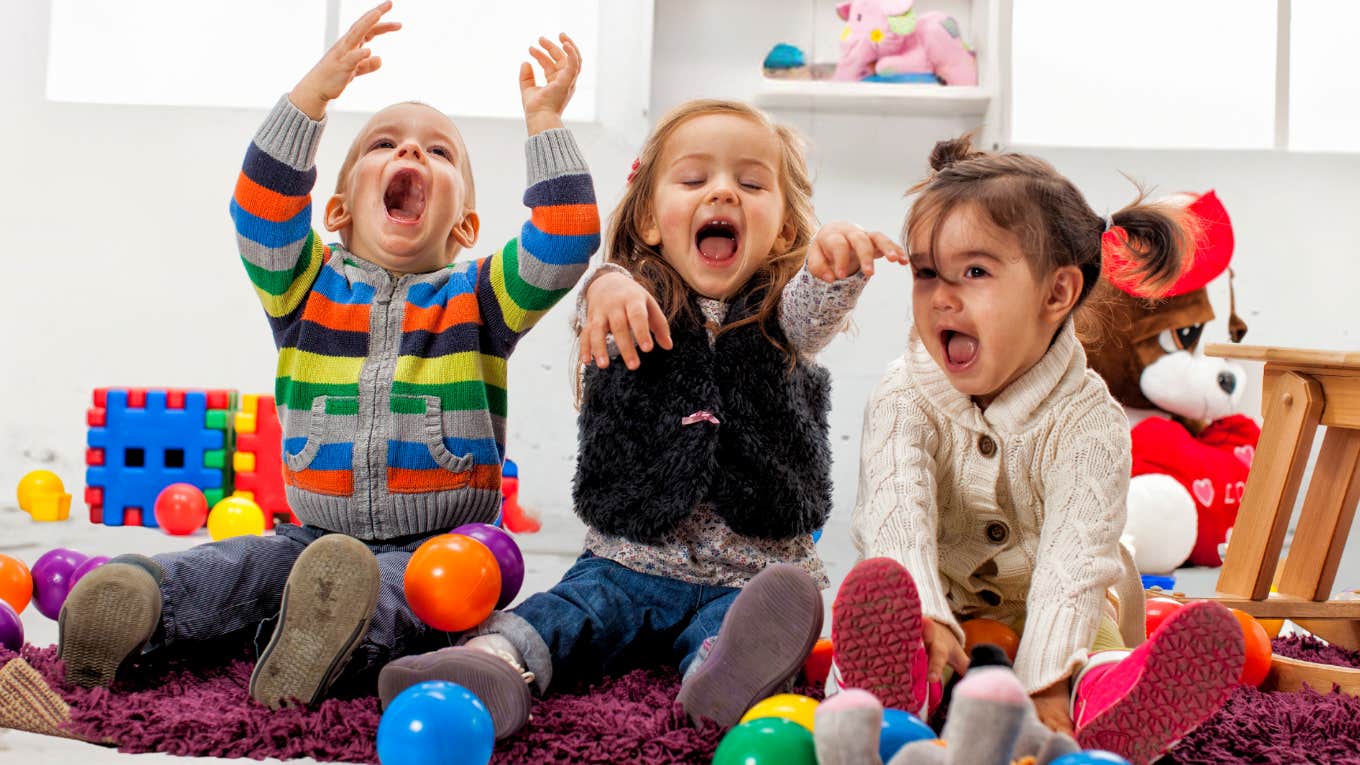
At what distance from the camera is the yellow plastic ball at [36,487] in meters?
2.46

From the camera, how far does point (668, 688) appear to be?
3.65ft

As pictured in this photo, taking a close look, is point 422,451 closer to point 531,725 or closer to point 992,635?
point 531,725

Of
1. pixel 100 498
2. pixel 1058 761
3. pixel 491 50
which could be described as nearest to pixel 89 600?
pixel 1058 761

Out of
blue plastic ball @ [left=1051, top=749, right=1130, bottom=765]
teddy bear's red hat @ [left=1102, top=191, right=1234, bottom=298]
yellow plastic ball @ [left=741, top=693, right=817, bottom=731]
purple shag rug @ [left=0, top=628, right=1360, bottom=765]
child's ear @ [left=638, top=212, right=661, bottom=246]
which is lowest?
purple shag rug @ [left=0, top=628, right=1360, bottom=765]

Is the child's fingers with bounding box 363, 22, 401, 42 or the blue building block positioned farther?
the blue building block

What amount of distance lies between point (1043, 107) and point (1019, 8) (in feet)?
0.77

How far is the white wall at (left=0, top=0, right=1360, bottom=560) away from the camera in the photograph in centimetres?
270

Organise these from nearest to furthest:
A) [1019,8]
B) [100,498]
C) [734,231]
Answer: [734,231]
[100,498]
[1019,8]

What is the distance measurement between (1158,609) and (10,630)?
1.28 meters

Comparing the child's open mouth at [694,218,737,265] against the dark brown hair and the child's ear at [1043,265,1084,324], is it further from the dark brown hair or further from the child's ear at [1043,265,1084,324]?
the child's ear at [1043,265,1084,324]

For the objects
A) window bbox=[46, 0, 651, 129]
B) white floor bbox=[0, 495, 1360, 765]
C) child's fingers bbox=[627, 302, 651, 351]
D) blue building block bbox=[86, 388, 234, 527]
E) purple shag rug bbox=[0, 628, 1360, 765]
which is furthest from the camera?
window bbox=[46, 0, 651, 129]

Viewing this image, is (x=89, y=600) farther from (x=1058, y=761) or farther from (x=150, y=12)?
(x=150, y=12)

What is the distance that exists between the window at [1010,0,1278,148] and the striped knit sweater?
1.73 meters

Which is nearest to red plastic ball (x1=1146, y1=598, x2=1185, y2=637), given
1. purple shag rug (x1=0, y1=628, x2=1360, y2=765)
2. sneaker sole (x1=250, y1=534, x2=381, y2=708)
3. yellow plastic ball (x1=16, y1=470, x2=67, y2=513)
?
purple shag rug (x1=0, y1=628, x2=1360, y2=765)
